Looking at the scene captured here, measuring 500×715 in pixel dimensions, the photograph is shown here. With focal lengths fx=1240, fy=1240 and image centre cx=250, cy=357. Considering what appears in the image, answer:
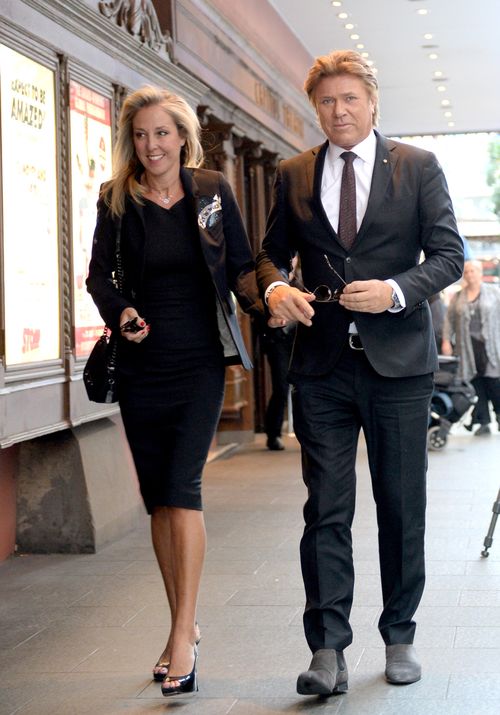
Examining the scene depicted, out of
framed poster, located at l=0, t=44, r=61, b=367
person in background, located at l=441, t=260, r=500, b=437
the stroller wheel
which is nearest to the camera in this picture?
framed poster, located at l=0, t=44, r=61, b=367

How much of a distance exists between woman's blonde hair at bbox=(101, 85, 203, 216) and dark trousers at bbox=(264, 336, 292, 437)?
264 inches

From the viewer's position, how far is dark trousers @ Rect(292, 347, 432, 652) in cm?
393

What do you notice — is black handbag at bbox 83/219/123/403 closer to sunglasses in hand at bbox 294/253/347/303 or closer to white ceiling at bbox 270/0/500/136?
sunglasses in hand at bbox 294/253/347/303

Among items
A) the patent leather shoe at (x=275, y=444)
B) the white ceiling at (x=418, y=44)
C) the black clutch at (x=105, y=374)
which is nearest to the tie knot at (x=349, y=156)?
the black clutch at (x=105, y=374)

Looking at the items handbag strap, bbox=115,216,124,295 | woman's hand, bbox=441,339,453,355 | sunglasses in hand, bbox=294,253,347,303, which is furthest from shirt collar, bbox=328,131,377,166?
woman's hand, bbox=441,339,453,355

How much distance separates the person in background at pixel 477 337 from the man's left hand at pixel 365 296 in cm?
879

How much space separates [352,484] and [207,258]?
868 millimetres

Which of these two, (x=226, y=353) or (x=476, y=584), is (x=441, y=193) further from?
(x=476, y=584)

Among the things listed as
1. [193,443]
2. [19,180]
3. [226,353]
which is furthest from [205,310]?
[19,180]

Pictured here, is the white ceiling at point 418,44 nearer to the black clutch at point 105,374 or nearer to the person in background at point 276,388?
the person in background at point 276,388

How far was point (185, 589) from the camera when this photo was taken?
13.1 ft

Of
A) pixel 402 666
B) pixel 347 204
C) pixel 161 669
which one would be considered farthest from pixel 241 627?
pixel 347 204

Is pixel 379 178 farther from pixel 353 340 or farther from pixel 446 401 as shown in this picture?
pixel 446 401

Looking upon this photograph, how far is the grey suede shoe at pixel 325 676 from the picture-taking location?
12.4ft
